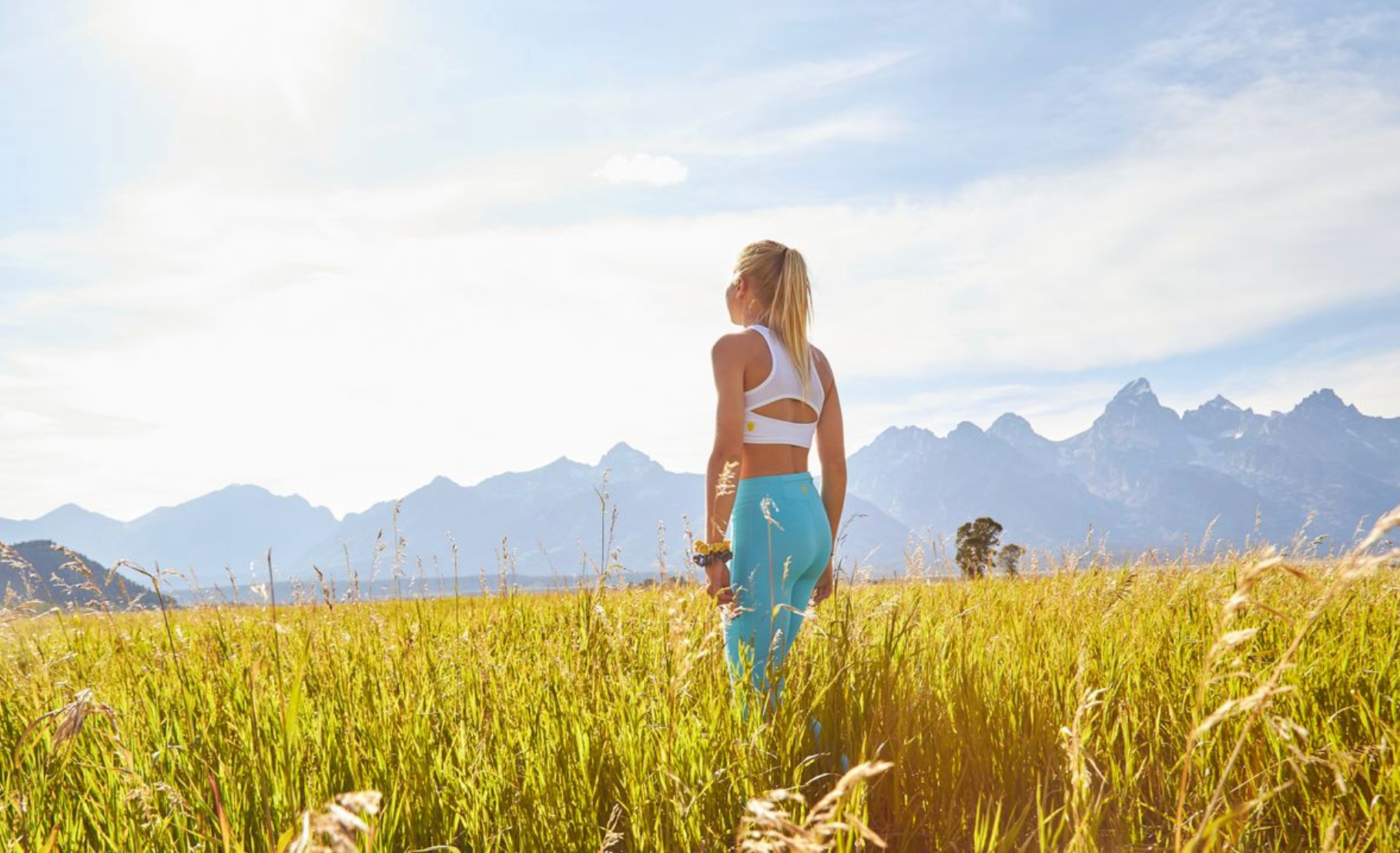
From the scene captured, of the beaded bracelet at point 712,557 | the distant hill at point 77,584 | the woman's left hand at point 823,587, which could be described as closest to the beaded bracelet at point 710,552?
the beaded bracelet at point 712,557

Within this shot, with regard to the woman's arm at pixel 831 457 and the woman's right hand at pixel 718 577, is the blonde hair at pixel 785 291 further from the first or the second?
the woman's right hand at pixel 718 577

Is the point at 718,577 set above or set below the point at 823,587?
above

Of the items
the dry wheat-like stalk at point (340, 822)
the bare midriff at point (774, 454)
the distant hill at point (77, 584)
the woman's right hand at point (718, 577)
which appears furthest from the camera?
the bare midriff at point (774, 454)

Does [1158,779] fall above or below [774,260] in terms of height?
below

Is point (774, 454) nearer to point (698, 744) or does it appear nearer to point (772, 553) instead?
point (772, 553)

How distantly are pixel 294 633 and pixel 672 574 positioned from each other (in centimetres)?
241

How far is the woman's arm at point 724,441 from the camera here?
12.9 feet

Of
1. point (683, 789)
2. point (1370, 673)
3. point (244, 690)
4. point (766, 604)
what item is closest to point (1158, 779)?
point (1370, 673)

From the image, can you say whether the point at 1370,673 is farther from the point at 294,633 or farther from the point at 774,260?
the point at 294,633

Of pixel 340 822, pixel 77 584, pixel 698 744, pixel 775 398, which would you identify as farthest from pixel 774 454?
pixel 340 822

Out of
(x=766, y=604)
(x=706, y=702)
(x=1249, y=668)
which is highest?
(x=766, y=604)

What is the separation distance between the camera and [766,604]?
12.9ft

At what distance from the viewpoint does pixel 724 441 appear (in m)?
4.02

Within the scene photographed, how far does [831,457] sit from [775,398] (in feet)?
2.53
